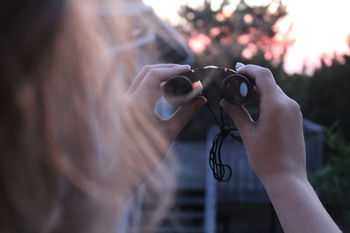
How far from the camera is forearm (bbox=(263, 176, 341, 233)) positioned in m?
1.07

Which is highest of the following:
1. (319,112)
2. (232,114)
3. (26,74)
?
(319,112)

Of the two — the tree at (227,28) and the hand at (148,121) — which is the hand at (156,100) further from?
the tree at (227,28)

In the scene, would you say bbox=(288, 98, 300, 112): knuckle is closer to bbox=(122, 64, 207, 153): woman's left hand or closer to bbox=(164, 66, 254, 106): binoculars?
bbox=(164, 66, 254, 106): binoculars

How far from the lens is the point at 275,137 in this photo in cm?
127

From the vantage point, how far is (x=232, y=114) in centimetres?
142

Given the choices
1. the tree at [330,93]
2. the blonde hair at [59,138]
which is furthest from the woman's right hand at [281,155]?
the tree at [330,93]

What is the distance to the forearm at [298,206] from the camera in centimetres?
107

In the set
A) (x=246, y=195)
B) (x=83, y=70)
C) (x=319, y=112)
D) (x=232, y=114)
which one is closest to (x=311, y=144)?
(x=319, y=112)

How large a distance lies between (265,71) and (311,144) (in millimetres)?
5626

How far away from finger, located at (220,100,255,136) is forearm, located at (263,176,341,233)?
0.18 meters

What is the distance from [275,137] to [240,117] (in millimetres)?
151

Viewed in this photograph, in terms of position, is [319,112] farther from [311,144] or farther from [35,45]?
[35,45]

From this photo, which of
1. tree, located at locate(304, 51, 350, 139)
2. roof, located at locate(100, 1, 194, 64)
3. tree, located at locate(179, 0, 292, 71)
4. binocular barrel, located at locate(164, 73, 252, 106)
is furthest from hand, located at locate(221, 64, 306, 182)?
tree, located at locate(179, 0, 292, 71)

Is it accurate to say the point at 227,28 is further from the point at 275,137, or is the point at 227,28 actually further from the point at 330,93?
the point at 275,137
